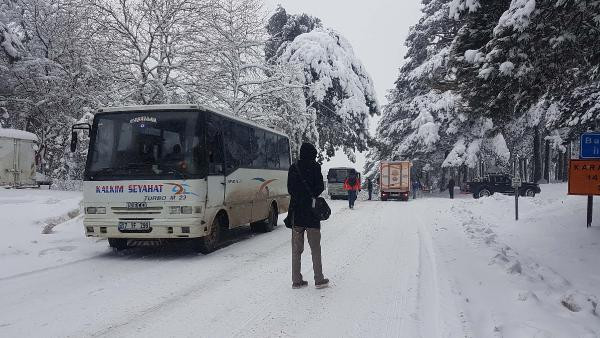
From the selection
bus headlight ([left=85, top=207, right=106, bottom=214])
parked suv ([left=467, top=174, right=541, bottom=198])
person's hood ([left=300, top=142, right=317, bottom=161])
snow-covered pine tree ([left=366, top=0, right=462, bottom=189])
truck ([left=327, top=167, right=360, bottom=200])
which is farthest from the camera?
snow-covered pine tree ([left=366, top=0, right=462, bottom=189])

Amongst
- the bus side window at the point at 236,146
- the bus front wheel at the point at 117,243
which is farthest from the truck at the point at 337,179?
the bus front wheel at the point at 117,243

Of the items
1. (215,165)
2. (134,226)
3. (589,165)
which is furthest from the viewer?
(215,165)

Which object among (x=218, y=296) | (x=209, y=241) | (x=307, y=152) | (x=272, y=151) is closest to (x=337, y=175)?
(x=272, y=151)

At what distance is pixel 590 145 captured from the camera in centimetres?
972

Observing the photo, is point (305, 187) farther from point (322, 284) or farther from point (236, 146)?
point (236, 146)

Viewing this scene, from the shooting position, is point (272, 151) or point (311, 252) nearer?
point (311, 252)

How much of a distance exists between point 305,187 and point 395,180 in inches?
1100

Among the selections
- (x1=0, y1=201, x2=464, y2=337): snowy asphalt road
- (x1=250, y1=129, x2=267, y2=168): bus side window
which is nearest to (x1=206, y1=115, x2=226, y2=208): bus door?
(x1=0, y1=201, x2=464, y2=337): snowy asphalt road

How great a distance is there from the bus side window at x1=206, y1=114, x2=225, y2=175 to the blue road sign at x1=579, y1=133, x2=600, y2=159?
7658 millimetres

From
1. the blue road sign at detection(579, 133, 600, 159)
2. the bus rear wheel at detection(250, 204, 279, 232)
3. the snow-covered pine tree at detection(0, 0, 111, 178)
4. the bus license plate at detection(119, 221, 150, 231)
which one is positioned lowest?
the bus rear wheel at detection(250, 204, 279, 232)

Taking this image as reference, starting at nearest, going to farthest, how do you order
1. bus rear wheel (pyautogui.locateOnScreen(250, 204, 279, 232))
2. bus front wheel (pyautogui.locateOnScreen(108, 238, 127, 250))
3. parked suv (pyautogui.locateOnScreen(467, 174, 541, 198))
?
1. bus front wheel (pyautogui.locateOnScreen(108, 238, 127, 250))
2. bus rear wheel (pyautogui.locateOnScreen(250, 204, 279, 232))
3. parked suv (pyautogui.locateOnScreen(467, 174, 541, 198))

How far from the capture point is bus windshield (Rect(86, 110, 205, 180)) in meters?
9.18

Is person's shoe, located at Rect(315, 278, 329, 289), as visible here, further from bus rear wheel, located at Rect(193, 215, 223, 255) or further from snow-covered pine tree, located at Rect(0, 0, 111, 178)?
snow-covered pine tree, located at Rect(0, 0, 111, 178)

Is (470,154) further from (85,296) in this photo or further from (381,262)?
(85,296)
